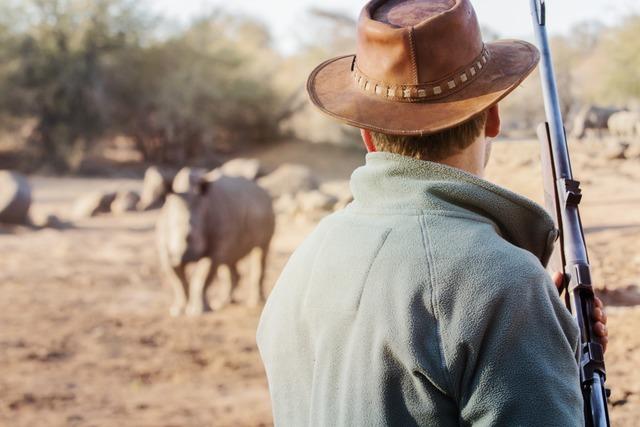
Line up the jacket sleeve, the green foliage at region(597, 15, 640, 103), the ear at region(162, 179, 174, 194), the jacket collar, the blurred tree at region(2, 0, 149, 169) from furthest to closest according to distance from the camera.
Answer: the blurred tree at region(2, 0, 149, 169), the green foliage at region(597, 15, 640, 103), the ear at region(162, 179, 174, 194), the jacket collar, the jacket sleeve

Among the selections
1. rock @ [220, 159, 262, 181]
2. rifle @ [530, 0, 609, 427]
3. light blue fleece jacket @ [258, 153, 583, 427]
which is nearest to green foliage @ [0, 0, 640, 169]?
rock @ [220, 159, 262, 181]

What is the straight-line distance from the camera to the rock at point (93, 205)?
16047 mm

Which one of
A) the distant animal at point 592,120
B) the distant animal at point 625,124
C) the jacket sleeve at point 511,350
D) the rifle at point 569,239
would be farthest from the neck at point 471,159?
the distant animal at point 592,120

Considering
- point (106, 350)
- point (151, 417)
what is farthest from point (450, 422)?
point (106, 350)

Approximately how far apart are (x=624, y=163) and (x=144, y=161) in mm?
21333

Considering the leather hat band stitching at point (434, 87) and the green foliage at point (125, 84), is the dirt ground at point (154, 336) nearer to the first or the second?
the leather hat band stitching at point (434, 87)

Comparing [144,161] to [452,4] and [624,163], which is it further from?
[452,4]

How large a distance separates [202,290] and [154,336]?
100 centimetres

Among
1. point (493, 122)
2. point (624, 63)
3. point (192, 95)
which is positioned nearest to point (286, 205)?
point (624, 63)

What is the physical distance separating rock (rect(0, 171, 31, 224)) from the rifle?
13.2m

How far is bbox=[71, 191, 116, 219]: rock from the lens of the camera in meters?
16.0

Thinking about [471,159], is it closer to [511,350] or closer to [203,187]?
[511,350]

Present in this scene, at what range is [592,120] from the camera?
974 cm

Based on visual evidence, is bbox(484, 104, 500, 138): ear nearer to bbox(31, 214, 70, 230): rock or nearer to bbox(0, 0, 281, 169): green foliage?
bbox(31, 214, 70, 230): rock
